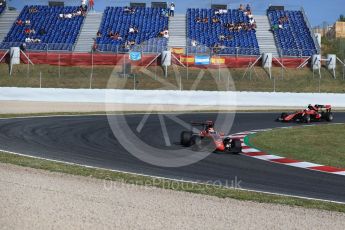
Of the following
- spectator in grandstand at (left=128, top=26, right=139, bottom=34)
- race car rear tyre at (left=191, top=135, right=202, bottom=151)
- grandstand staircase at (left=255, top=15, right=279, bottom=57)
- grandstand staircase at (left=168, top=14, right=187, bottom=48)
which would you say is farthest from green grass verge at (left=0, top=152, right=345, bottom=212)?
spectator in grandstand at (left=128, top=26, right=139, bottom=34)

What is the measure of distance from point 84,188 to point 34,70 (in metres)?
24.8

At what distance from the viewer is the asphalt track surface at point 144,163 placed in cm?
920

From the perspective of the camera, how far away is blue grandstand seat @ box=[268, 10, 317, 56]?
116 feet

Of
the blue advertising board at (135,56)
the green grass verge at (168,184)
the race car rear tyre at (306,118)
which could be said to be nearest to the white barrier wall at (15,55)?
the blue advertising board at (135,56)

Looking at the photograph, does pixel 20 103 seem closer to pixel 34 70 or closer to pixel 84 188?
pixel 34 70

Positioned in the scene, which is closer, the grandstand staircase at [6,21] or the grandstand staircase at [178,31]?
the grandstand staircase at [178,31]

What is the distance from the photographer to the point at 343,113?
26453 mm

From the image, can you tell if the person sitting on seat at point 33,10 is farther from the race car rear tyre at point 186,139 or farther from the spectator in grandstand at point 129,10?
the race car rear tyre at point 186,139

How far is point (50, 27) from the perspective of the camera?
4044 cm

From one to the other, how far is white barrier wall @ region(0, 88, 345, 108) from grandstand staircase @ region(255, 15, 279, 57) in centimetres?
898

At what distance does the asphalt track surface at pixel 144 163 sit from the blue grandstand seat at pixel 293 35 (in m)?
A: 17.5

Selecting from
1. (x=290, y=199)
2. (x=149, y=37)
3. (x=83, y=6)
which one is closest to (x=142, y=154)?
(x=290, y=199)

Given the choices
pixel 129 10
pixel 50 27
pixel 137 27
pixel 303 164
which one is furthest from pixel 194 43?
pixel 303 164

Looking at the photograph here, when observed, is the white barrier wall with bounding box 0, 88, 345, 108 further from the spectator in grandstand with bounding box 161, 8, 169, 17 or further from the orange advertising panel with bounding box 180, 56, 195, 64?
the spectator in grandstand with bounding box 161, 8, 169, 17
